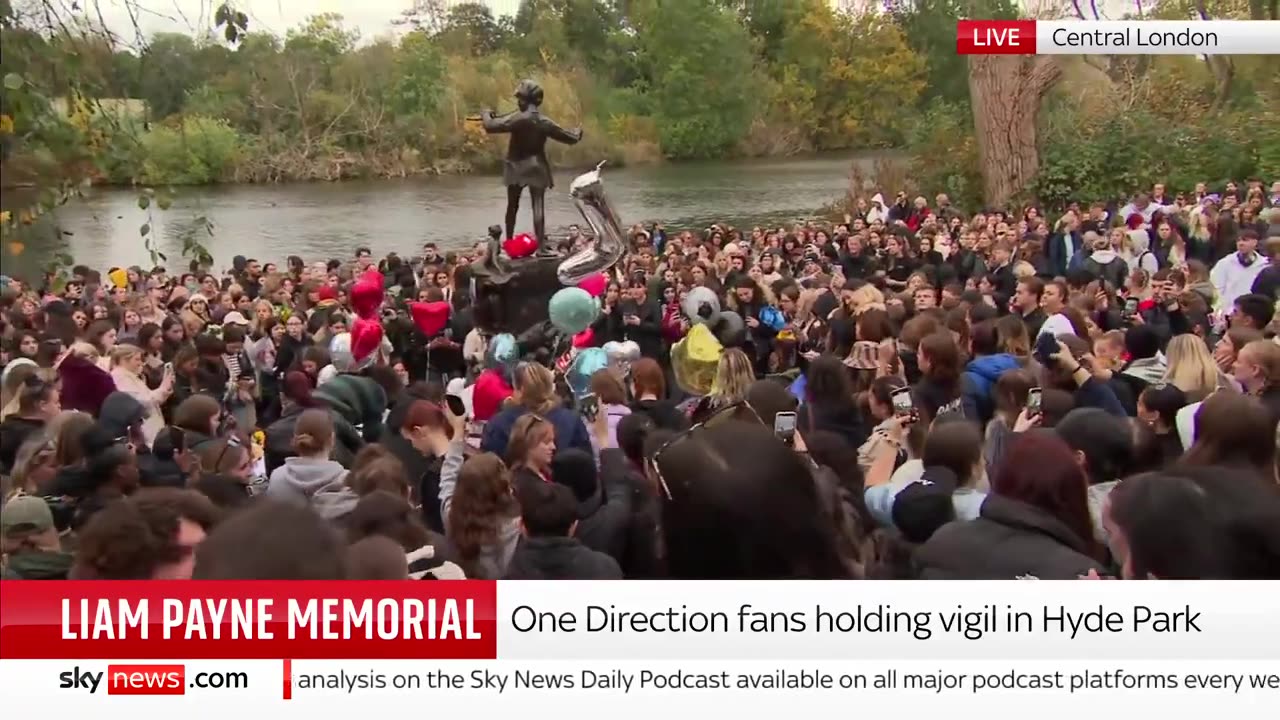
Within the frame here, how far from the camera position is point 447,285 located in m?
10.2

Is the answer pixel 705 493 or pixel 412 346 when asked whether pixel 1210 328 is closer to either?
pixel 412 346

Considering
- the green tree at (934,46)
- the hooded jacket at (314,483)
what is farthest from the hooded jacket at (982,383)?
the green tree at (934,46)

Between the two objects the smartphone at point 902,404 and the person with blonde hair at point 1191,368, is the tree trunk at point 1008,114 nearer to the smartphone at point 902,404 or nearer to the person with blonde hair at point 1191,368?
the person with blonde hair at point 1191,368

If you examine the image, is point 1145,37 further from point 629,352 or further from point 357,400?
point 357,400

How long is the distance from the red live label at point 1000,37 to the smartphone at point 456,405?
3702 millimetres

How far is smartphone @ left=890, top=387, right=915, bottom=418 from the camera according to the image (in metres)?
4.25

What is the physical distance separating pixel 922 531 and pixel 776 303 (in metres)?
5.37

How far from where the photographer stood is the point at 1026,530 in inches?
113

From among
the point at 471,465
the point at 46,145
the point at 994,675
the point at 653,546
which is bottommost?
the point at 994,675

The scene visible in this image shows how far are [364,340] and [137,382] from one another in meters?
1.14

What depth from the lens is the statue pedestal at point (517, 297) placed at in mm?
9008

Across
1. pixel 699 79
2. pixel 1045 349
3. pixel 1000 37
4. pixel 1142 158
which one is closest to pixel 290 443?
pixel 1045 349

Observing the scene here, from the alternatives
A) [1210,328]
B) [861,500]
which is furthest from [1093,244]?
[861,500]

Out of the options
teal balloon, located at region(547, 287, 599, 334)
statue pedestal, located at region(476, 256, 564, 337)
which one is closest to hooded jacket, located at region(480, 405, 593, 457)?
teal balloon, located at region(547, 287, 599, 334)
